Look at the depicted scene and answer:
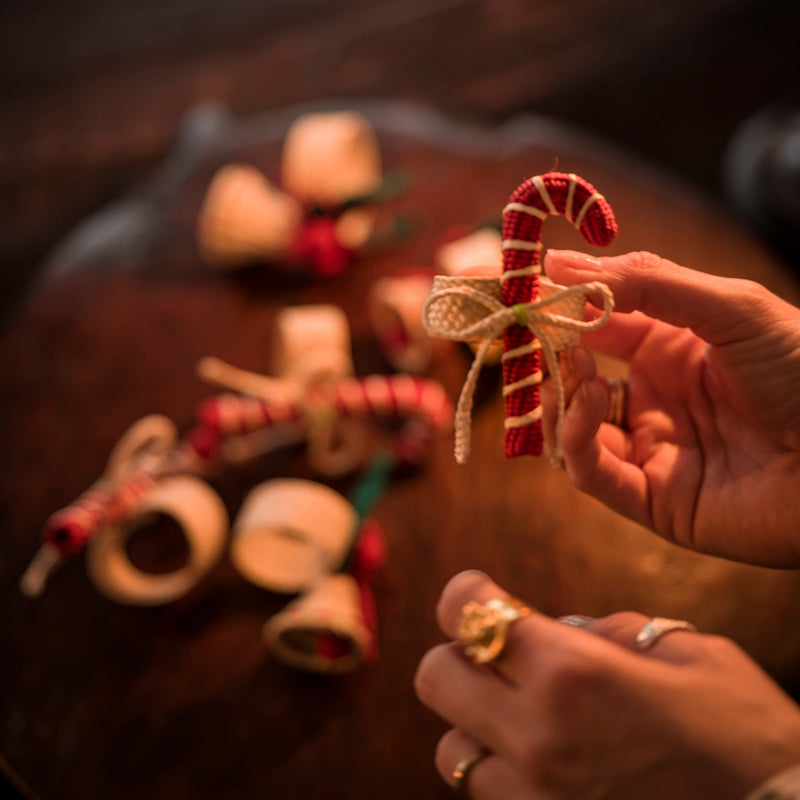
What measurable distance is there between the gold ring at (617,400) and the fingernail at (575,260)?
98 mm

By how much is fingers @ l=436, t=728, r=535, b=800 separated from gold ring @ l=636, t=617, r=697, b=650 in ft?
0.28

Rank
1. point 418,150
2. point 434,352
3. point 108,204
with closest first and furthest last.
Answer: point 434,352
point 418,150
point 108,204

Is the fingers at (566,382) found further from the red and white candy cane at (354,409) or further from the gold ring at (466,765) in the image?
the red and white candy cane at (354,409)

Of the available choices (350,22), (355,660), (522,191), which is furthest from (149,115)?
(522,191)

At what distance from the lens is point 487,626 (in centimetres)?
42

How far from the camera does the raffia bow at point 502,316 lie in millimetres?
436

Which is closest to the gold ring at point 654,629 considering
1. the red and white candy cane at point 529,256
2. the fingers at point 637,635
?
the fingers at point 637,635

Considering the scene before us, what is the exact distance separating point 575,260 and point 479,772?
27 centimetres

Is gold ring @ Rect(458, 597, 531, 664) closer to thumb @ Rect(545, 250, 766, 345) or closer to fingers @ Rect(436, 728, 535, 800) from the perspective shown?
fingers @ Rect(436, 728, 535, 800)

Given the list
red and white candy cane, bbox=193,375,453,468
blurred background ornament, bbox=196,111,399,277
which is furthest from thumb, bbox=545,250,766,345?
blurred background ornament, bbox=196,111,399,277

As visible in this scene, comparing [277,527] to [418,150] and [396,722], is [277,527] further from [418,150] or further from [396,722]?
[418,150]

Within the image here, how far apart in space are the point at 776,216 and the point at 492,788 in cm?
122

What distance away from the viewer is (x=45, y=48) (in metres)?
1.87

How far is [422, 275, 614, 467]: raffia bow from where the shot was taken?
1.43 feet
